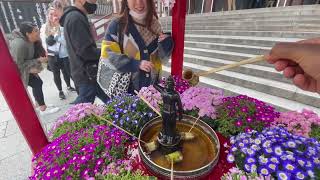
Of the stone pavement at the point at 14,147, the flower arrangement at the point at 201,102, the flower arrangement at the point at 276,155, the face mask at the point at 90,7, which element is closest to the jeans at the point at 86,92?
the stone pavement at the point at 14,147

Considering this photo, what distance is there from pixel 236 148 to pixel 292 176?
0.31 meters

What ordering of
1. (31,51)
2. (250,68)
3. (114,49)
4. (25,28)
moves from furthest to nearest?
(250,68)
(25,28)
(31,51)
(114,49)

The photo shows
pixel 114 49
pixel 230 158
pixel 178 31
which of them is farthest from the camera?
pixel 178 31

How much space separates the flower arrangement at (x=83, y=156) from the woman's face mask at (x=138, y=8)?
113cm

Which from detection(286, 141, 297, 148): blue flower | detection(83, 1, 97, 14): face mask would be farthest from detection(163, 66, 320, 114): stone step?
detection(83, 1, 97, 14): face mask

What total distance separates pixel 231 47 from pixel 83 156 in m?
5.48

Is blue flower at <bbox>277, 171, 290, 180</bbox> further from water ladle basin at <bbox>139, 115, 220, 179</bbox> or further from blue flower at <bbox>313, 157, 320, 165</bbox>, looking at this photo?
water ladle basin at <bbox>139, 115, 220, 179</bbox>

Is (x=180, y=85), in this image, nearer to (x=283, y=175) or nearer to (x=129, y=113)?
(x=129, y=113)

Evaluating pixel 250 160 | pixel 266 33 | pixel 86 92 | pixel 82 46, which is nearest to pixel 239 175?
pixel 250 160

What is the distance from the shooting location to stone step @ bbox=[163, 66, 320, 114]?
136 inches

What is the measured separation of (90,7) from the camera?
249 centimetres

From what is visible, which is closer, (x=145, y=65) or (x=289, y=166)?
(x=289, y=166)

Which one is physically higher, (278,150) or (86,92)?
(278,150)

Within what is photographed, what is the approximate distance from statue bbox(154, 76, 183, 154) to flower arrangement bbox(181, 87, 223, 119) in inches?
20.3
